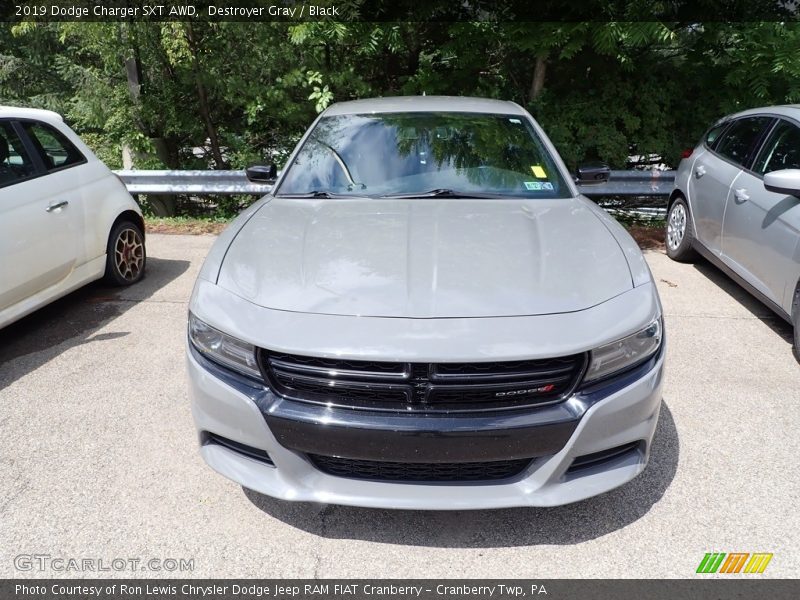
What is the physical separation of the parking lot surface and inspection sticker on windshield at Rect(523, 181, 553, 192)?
1403mm

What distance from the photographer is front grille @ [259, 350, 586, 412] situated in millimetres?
2184

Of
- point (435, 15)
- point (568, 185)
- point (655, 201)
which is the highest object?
point (435, 15)

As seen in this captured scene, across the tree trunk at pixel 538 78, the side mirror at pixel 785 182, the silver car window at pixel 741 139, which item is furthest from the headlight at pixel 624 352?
the tree trunk at pixel 538 78

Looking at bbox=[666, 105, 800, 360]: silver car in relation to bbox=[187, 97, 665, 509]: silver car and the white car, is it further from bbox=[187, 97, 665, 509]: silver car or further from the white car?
the white car

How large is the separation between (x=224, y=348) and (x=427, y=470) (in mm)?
878

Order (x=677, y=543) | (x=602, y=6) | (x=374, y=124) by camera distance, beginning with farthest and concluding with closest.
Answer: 1. (x=602, y=6)
2. (x=374, y=124)
3. (x=677, y=543)

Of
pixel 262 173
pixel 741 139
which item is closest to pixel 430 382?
pixel 262 173

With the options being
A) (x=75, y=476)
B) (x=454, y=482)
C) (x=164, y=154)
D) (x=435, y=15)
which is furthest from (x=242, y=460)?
(x=164, y=154)

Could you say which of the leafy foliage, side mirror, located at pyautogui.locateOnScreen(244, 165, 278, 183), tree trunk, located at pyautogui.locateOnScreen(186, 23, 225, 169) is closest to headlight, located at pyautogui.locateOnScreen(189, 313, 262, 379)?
side mirror, located at pyautogui.locateOnScreen(244, 165, 278, 183)

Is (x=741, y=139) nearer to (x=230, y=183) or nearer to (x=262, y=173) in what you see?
(x=262, y=173)

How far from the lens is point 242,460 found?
2.42 metres

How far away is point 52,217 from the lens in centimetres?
452
